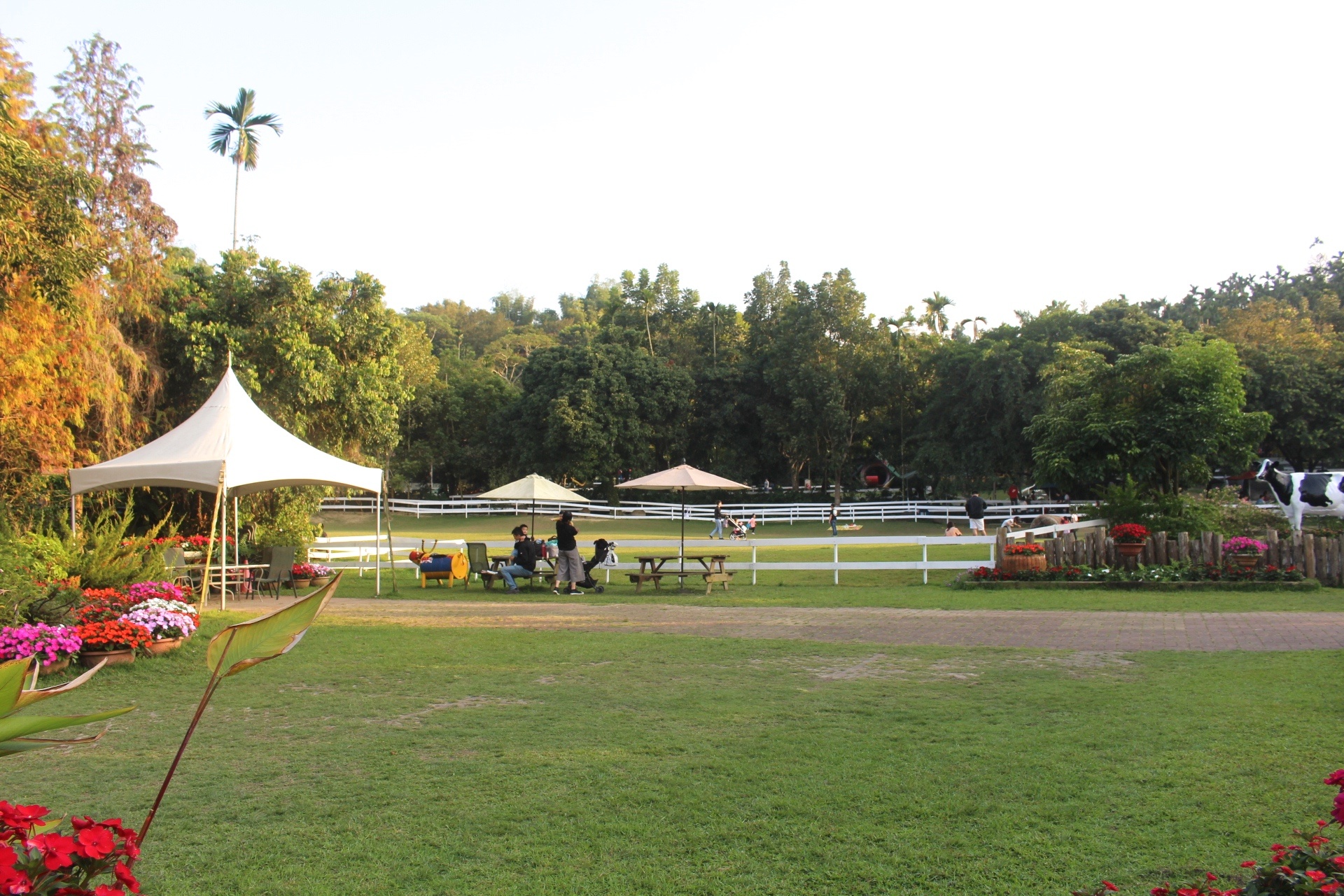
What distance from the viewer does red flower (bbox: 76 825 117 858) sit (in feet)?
6.52

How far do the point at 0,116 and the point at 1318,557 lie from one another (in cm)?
2145

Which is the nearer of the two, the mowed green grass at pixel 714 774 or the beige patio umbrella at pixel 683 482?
the mowed green grass at pixel 714 774

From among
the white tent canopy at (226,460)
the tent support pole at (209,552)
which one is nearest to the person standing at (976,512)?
the white tent canopy at (226,460)

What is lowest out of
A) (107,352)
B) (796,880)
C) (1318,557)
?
(796,880)

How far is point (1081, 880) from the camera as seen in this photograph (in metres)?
4.24

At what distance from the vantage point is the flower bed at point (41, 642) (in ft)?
28.7

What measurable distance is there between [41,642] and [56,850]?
27.9 ft

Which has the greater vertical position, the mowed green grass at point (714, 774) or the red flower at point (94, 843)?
the red flower at point (94, 843)

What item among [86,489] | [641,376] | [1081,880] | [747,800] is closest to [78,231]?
[86,489]

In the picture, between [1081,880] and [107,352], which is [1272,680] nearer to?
[1081,880]

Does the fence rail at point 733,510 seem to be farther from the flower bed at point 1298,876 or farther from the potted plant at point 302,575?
the flower bed at point 1298,876

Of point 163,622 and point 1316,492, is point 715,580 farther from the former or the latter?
point 1316,492

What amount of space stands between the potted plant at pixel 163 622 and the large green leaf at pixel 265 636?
32.3 ft

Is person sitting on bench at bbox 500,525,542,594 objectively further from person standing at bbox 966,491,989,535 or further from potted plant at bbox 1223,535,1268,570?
person standing at bbox 966,491,989,535
